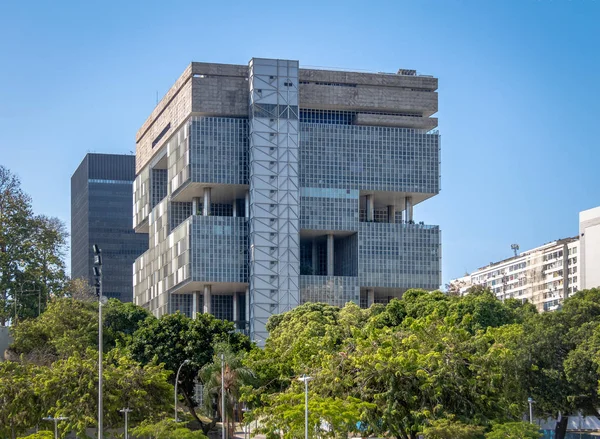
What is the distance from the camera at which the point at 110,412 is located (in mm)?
87188

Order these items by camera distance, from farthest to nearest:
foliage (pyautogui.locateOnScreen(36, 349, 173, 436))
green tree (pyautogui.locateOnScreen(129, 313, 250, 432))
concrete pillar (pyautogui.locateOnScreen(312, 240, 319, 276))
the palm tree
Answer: concrete pillar (pyautogui.locateOnScreen(312, 240, 319, 276)) < green tree (pyautogui.locateOnScreen(129, 313, 250, 432)) < the palm tree < foliage (pyautogui.locateOnScreen(36, 349, 173, 436))

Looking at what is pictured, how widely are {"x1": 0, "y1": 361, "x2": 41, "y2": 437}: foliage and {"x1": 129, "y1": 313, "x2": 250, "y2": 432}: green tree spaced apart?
56.8 ft

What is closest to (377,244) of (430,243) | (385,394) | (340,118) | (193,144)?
(430,243)

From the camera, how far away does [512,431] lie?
246ft

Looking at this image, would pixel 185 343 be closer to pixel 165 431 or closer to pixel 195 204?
pixel 165 431

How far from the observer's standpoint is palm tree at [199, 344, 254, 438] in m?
92.5

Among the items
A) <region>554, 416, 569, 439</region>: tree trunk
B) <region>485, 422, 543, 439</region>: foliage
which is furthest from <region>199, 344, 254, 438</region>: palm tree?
<region>554, 416, 569, 439</region>: tree trunk

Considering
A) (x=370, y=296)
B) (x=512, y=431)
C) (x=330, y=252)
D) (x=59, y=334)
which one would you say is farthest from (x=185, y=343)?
(x=370, y=296)

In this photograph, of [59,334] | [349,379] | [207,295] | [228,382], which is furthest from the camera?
[207,295]

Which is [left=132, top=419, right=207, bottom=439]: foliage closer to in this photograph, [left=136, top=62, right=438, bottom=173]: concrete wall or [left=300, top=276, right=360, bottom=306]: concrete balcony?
[left=300, top=276, right=360, bottom=306]: concrete balcony

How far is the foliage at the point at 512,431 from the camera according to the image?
7462cm

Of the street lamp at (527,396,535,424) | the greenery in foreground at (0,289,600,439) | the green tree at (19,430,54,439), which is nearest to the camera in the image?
the greenery in foreground at (0,289,600,439)

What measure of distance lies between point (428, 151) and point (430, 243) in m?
12.4

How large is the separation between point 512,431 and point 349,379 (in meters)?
12.5
